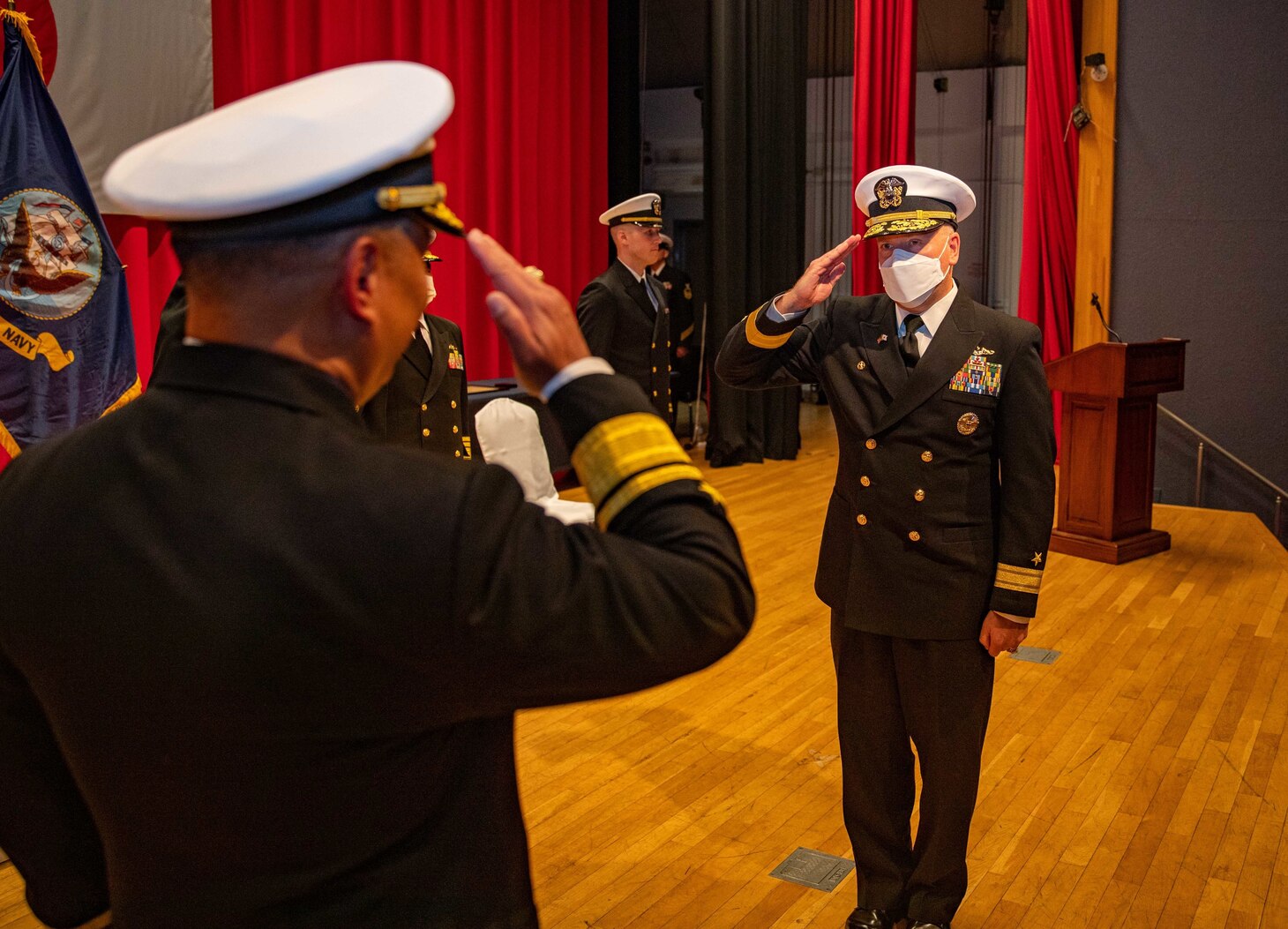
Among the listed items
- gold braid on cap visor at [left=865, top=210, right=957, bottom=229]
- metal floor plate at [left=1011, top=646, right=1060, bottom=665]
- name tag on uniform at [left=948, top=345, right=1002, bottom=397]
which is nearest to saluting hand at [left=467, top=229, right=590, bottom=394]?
name tag on uniform at [left=948, top=345, right=1002, bottom=397]

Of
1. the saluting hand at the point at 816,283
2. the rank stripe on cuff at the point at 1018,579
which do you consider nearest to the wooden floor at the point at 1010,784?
the rank stripe on cuff at the point at 1018,579

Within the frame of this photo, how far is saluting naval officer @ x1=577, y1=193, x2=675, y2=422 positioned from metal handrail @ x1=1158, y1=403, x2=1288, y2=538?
3311 millimetres

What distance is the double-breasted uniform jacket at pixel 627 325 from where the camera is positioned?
5762 millimetres

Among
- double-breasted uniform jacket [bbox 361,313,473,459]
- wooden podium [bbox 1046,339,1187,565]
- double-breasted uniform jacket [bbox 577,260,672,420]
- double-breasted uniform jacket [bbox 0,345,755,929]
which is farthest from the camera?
double-breasted uniform jacket [bbox 577,260,672,420]

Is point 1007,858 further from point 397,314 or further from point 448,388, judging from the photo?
point 397,314

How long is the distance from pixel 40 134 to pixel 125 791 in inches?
132

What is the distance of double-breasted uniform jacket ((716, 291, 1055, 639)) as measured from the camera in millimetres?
2158

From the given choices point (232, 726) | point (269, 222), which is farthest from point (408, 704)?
point (269, 222)

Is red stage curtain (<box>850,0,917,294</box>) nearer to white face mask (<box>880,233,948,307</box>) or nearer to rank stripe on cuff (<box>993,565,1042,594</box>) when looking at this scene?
white face mask (<box>880,233,948,307</box>)

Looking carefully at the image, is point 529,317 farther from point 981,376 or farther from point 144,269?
point 144,269

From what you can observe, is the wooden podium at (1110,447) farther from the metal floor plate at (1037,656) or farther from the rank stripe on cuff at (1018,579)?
the rank stripe on cuff at (1018,579)

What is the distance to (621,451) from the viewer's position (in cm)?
87

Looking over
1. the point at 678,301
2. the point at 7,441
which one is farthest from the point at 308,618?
the point at 678,301

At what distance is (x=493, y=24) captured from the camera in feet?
24.8
